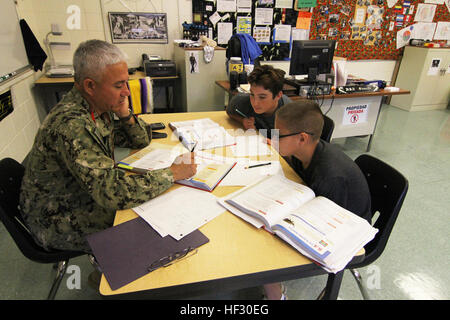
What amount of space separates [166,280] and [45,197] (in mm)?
722

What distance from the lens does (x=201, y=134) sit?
1.76 metres

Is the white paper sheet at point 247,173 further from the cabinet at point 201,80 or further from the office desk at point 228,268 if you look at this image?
the cabinet at point 201,80

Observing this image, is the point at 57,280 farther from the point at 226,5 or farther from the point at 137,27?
the point at 226,5

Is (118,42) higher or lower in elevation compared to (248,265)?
higher

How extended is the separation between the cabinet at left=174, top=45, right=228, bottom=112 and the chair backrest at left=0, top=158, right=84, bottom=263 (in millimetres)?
2495

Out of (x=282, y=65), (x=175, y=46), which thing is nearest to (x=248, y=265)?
(x=175, y=46)

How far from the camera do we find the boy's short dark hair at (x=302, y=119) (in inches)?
48.8

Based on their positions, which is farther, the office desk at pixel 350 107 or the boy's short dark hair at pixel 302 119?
the office desk at pixel 350 107

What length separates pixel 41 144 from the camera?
1.06 meters

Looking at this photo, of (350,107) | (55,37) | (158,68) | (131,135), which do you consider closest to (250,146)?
(131,135)

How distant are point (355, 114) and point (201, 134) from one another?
2.18 meters

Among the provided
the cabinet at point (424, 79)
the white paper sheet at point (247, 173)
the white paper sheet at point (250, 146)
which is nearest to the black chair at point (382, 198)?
the white paper sheet at point (247, 173)

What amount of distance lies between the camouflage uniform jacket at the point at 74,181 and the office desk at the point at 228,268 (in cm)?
14

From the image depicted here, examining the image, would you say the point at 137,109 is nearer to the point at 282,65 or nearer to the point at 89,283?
the point at 89,283
